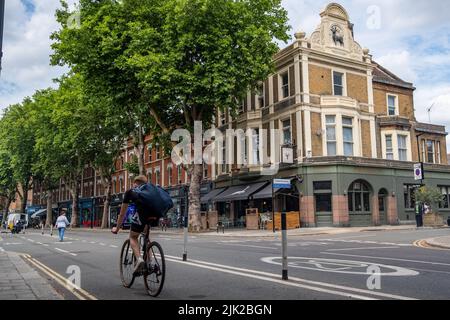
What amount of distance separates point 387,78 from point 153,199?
35.3m

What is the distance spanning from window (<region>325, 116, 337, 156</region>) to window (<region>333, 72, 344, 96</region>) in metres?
2.71

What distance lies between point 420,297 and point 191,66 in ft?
80.3

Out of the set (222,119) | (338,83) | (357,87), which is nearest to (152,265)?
(338,83)

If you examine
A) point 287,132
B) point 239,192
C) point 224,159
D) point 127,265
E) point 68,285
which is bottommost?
point 68,285

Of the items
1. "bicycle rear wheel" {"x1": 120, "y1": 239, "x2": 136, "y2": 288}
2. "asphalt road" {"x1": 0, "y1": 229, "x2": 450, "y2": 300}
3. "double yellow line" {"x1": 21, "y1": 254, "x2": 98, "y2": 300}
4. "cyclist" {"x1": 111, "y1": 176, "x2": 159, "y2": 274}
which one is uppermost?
"cyclist" {"x1": 111, "y1": 176, "x2": 159, "y2": 274}

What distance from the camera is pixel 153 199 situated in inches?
251

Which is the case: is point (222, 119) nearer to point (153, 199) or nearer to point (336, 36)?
point (336, 36)

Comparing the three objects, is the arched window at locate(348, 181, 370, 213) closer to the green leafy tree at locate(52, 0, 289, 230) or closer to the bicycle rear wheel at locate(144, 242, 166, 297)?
the green leafy tree at locate(52, 0, 289, 230)

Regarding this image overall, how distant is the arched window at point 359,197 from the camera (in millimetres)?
31578

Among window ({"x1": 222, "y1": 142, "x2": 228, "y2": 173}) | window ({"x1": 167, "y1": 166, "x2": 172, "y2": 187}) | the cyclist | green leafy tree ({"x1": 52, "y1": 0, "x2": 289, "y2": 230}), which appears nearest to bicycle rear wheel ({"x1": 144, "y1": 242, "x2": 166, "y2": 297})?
the cyclist

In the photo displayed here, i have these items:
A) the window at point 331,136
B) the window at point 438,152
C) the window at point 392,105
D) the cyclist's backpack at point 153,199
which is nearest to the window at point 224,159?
the window at point 331,136

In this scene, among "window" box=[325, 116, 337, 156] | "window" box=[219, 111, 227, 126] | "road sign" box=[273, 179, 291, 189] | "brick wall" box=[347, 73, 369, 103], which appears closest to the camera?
"road sign" box=[273, 179, 291, 189]

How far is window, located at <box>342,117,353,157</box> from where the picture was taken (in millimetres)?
32531
